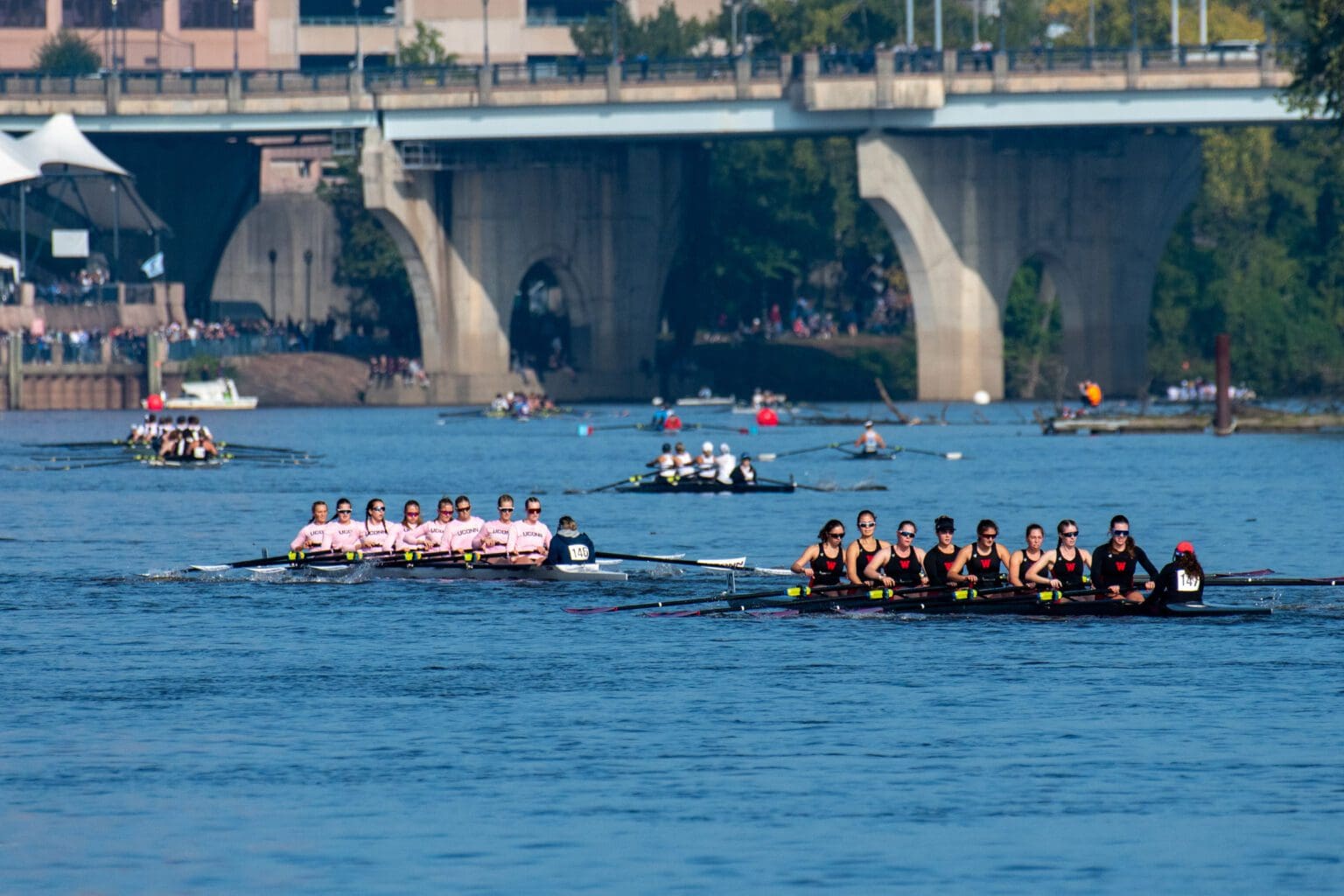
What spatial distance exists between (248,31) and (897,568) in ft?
457

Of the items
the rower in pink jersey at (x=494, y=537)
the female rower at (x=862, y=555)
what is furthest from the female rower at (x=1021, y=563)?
the rower in pink jersey at (x=494, y=537)

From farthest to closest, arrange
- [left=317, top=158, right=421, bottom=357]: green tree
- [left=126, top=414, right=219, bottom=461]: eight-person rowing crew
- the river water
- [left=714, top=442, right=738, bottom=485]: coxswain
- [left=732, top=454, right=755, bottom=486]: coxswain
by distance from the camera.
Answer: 1. [left=317, top=158, right=421, bottom=357]: green tree
2. [left=126, top=414, right=219, bottom=461]: eight-person rowing crew
3. [left=714, top=442, right=738, bottom=485]: coxswain
4. [left=732, top=454, right=755, bottom=486]: coxswain
5. the river water

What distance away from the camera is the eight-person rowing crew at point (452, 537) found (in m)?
44.6

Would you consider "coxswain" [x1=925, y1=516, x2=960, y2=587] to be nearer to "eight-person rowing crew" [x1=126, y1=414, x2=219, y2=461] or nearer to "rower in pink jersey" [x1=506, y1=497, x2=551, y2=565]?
"rower in pink jersey" [x1=506, y1=497, x2=551, y2=565]

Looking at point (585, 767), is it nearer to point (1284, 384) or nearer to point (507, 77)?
point (507, 77)

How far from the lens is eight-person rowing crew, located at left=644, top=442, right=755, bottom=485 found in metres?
68.7

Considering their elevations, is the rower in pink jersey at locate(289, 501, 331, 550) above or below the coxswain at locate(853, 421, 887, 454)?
below

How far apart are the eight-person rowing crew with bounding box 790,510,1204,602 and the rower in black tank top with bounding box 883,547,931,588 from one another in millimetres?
13

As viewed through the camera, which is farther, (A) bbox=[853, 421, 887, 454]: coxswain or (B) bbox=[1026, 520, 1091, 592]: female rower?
(A) bbox=[853, 421, 887, 454]: coxswain

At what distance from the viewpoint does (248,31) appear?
6703 inches

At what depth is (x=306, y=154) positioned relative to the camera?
515 ft

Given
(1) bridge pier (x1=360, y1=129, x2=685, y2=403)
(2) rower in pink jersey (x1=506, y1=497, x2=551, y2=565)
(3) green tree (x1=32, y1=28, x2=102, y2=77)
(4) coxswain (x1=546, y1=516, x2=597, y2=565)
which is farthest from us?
(3) green tree (x1=32, y1=28, x2=102, y2=77)

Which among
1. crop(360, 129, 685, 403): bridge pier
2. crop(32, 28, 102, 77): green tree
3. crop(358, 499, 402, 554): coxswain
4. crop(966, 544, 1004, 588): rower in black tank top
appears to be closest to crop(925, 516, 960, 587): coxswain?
crop(966, 544, 1004, 588): rower in black tank top

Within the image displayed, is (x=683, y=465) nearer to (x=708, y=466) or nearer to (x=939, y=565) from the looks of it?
(x=708, y=466)
